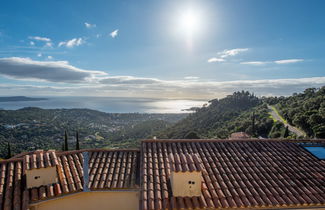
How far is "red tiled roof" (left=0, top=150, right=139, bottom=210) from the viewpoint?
593 centimetres

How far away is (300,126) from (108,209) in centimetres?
4221

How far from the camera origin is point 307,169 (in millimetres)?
7414

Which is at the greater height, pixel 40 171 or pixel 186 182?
→ pixel 40 171

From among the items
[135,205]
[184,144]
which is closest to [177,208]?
[135,205]

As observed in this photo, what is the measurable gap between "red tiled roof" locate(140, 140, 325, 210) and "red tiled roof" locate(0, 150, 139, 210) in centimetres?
88

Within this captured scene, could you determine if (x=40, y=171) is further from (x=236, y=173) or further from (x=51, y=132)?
(x=51, y=132)

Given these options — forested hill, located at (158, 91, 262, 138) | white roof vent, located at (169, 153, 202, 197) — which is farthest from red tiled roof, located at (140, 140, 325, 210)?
forested hill, located at (158, 91, 262, 138)

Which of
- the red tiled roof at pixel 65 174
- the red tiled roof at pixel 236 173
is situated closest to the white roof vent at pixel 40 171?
the red tiled roof at pixel 65 174

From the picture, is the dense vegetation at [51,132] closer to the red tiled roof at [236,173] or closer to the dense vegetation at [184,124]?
the dense vegetation at [184,124]

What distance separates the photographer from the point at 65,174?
6.84 metres

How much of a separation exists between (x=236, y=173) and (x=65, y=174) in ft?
20.6

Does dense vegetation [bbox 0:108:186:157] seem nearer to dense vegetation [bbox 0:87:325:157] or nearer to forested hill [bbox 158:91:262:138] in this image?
dense vegetation [bbox 0:87:325:157]

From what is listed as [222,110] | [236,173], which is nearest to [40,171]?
[236,173]

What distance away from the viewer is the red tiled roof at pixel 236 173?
5762 millimetres
